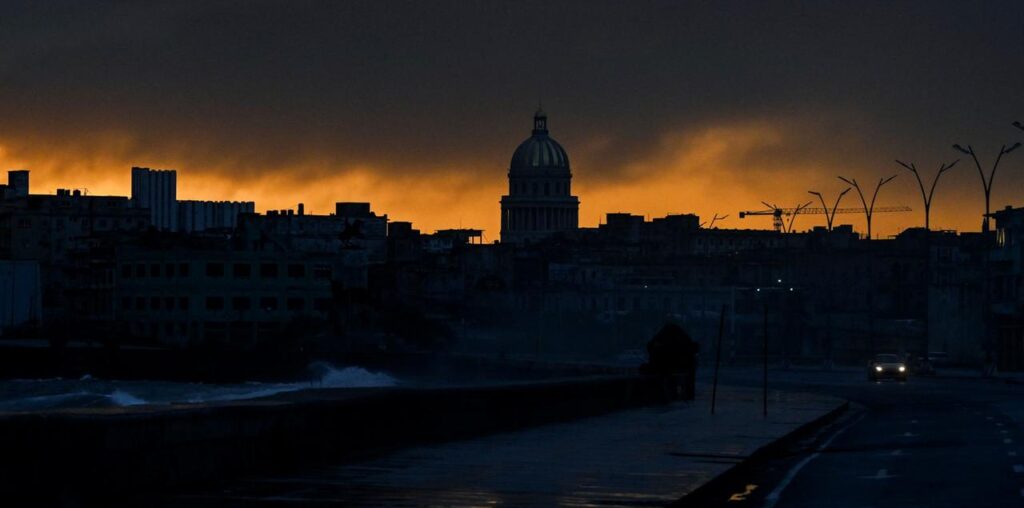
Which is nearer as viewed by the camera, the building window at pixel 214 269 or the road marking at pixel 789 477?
the road marking at pixel 789 477

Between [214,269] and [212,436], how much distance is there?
13162 cm

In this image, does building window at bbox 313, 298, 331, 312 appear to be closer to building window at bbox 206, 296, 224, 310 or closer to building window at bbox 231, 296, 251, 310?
building window at bbox 231, 296, 251, 310

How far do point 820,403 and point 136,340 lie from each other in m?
102

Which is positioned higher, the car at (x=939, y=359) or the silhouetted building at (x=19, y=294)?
the silhouetted building at (x=19, y=294)

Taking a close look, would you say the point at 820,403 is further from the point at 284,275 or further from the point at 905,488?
the point at 284,275

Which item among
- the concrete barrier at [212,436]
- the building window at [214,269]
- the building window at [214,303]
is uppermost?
the building window at [214,269]

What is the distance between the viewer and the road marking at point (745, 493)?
24259 mm

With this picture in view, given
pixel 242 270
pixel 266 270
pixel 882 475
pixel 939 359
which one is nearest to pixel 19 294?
pixel 242 270

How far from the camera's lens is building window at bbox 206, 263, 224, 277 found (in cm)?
15238

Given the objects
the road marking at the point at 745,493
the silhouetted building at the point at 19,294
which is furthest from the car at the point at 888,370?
the silhouetted building at the point at 19,294

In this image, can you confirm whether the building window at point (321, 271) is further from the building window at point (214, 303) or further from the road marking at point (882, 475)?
the road marking at point (882, 475)

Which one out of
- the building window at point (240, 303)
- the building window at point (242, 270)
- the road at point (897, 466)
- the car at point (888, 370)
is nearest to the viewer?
the road at point (897, 466)

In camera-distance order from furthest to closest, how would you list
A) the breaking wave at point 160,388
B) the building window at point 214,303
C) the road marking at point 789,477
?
the building window at point 214,303
the breaking wave at point 160,388
the road marking at point 789,477

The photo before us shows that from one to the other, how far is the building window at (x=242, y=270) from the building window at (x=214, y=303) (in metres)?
2.59
